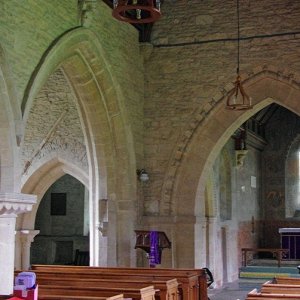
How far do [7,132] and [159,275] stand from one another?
2.67m

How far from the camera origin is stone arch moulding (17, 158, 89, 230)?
42.4ft

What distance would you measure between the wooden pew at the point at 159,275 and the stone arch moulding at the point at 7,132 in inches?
74.2

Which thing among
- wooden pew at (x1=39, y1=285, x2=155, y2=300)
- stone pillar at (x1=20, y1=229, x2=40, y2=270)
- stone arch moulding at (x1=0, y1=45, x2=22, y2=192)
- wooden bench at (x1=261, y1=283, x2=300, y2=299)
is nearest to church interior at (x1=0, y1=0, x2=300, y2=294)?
stone pillar at (x1=20, y1=229, x2=40, y2=270)

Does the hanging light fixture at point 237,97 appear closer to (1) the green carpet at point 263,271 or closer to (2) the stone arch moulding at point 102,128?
(2) the stone arch moulding at point 102,128

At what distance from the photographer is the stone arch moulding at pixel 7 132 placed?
698 centimetres

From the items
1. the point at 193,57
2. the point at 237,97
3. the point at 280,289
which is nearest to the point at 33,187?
the point at 193,57

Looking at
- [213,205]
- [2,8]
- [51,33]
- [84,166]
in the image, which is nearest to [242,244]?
[213,205]

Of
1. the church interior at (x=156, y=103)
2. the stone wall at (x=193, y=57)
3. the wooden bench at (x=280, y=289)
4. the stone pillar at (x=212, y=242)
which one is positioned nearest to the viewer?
the wooden bench at (x=280, y=289)

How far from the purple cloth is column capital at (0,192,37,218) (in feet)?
11.3

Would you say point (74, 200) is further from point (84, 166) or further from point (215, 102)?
point (215, 102)

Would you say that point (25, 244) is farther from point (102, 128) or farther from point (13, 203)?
point (13, 203)

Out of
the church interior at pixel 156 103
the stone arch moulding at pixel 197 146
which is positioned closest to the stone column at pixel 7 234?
the church interior at pixel 156 103

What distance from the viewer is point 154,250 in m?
10.3

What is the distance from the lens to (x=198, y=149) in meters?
11.1
